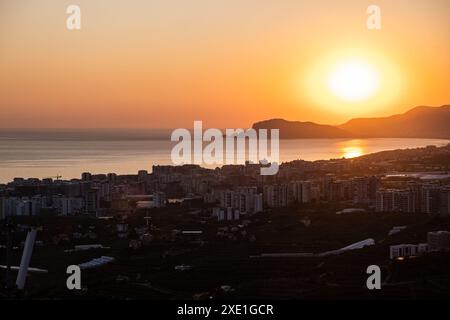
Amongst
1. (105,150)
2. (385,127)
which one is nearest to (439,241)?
(385,127)

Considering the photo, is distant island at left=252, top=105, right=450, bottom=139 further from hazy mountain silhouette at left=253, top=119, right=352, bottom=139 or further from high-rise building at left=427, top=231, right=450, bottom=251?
Result: high-rise building at left=427, top=231, right=450, bottom=251

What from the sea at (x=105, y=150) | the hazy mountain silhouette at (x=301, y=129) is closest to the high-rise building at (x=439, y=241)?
the hazy mountain silhouette at (x=301, y=129)

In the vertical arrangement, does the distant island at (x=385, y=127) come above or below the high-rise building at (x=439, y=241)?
above

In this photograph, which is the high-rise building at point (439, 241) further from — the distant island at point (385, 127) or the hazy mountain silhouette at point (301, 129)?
the distant island at point (385, 127)

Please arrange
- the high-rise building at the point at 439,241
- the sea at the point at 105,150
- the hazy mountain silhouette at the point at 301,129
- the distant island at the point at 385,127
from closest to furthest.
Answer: the high-rise building at the point at 439,241
the hazy mountain silhouette at the point at 301,129
the sea at the point at 105,150
the distant island at the point at 385,127

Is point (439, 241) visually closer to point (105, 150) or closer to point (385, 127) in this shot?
point (385, 127)

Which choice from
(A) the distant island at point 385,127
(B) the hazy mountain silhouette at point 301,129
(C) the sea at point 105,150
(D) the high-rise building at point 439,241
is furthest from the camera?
(A) the distant island at point 385,127

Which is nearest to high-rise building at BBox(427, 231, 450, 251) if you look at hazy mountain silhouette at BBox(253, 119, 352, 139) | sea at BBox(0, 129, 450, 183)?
hazy mountain silhouette at BBox(253, 119, 352, 139)

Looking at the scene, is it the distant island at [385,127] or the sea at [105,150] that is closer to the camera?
the sea at [105,150]
